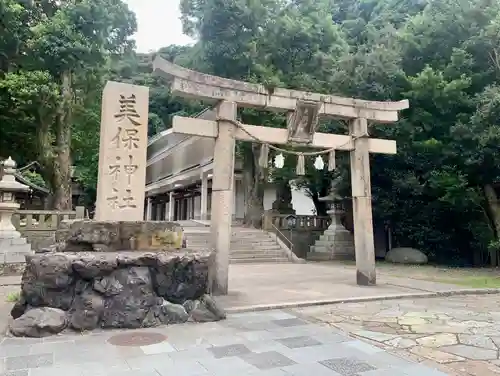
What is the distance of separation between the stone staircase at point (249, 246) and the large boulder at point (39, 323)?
34.9 ft

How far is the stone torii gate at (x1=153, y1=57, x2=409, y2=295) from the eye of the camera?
7.76 m

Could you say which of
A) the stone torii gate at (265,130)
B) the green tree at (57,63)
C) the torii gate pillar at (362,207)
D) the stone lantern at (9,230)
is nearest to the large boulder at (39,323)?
the stone torii gate at (265,130)

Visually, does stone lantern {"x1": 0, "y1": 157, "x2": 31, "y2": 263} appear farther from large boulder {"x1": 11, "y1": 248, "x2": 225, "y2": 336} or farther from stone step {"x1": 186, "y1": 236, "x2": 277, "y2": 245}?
large boulder {"x1": 11, "y1": 248, "x2": 225, "y2": 336}

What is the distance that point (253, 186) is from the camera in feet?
70.8

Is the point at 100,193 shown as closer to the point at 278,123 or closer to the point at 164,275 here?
the point at 164,275

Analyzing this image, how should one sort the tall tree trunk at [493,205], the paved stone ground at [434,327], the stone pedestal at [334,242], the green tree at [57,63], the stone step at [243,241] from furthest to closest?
the stone pedestal at [334,242] < the stone step at [243,241] < the green tree at [57,63] < the tall tree trunk at [493,205] < the paved stone ground at [434,327]

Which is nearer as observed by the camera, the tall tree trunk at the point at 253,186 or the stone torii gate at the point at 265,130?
the stone torii gate at the point at 265,130

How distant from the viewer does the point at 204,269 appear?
5.97 m

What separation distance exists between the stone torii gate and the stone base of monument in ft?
6.08

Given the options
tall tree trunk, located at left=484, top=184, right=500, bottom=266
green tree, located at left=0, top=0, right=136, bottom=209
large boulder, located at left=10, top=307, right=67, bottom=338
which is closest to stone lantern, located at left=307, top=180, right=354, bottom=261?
tall tree trunk, located at left=484, top=184, right=500, bottom=266

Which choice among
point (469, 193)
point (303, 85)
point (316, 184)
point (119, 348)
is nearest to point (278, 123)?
point (303, 85)

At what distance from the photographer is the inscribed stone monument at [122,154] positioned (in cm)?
636

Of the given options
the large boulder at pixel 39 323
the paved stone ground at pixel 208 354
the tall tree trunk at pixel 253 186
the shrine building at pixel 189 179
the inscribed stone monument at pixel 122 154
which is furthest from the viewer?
the shrine building at pixel 189 179

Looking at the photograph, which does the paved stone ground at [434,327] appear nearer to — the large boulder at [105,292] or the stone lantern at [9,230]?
the large boulder at [105,292]
